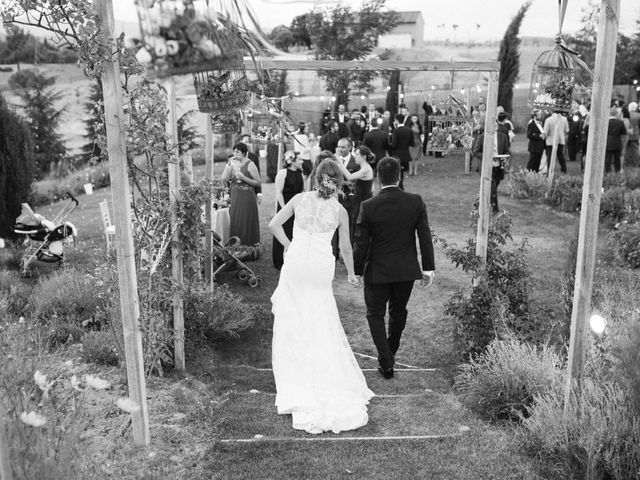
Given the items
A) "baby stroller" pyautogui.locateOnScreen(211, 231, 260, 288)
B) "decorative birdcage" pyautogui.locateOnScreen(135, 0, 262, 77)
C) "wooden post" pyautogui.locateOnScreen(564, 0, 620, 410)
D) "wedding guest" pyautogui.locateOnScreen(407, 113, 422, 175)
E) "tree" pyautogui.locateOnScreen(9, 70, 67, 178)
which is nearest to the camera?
"decorative birdcage" pyautogui.locateOnScreen(135, 0, 262, 77)

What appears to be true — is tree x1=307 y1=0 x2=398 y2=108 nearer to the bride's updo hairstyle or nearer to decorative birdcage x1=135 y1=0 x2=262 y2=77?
the bride's updo hairstyle

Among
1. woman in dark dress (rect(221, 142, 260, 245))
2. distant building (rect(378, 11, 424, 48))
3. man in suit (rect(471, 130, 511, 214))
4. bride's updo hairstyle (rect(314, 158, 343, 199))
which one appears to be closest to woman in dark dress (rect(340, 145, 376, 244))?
woman in dark dress (rect(221, 142, 260, 245))

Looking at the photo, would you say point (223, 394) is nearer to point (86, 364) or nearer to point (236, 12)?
point (86, 364)

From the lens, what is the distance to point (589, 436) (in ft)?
12.4

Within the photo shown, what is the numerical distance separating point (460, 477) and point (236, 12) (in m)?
2.89

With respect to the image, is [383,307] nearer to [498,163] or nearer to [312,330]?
[312,330]

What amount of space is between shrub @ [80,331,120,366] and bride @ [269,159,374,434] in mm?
1324

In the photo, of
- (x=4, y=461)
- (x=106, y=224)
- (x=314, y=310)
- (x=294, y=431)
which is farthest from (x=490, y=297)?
(x=106, y=224)

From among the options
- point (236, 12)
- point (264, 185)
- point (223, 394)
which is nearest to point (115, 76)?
point (236, 12)

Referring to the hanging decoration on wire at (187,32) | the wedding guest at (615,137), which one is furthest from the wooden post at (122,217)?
the wedding guest at (615,137)

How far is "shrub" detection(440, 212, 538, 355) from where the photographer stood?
20.8ft

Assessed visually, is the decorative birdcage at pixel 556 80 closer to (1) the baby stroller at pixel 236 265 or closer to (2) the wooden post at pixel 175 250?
(2) the wooden post at pixel 175 250

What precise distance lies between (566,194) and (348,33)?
13.0 m

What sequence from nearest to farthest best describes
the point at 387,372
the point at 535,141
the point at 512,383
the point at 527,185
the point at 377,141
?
the point at 512,383 → the point at 387,372 → the point at 377,141 → the point at 527,185 → the point at 535,141
